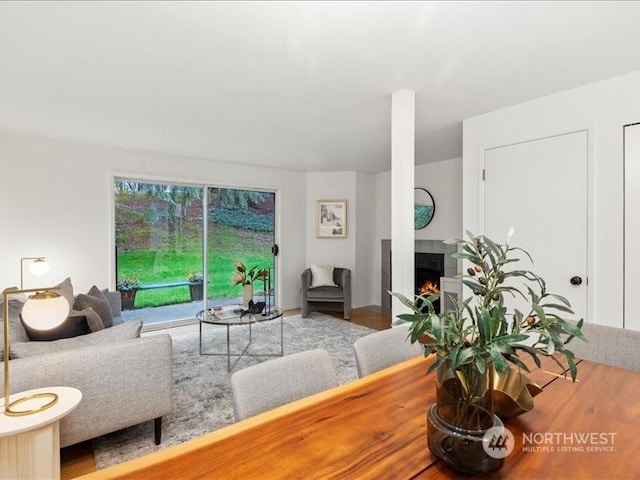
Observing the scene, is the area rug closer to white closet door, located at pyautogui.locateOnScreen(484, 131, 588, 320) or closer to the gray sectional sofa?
the gray sectional sofa

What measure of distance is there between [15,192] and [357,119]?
11.8ft

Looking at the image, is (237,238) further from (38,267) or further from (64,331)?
(64,331)

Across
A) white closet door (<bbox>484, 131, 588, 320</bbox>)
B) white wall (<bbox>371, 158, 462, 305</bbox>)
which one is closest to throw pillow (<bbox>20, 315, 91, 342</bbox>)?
white closet door (<bbox>484, 131, 588, 320</bbox>)

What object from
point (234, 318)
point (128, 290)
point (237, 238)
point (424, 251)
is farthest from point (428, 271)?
point (128, 290)

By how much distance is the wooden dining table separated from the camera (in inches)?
29.5

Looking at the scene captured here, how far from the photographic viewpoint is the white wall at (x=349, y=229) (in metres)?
5.64

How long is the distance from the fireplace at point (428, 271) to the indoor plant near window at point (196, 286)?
3107mm

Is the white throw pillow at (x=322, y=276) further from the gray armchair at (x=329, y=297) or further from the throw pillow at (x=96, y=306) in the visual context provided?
the throw pillow at (x=96, y=306)

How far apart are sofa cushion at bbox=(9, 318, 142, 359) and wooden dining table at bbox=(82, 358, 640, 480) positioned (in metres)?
1.51

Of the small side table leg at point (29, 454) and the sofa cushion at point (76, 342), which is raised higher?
the sofa cushion at point (76, 342)

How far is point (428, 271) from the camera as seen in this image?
16.9 ft

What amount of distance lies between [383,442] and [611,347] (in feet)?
4.33

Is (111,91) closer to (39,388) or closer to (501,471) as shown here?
(39,388)

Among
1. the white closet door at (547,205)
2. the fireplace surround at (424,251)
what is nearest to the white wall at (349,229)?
the fireplace surround at (424,251)
